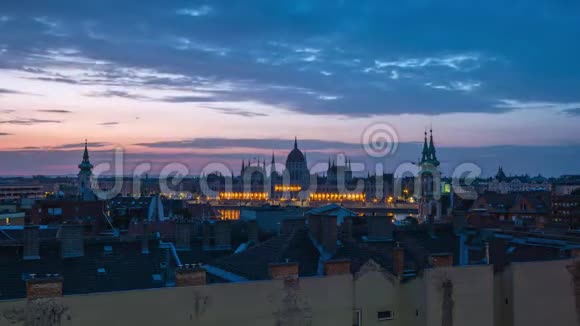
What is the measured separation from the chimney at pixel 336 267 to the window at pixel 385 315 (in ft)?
4.40

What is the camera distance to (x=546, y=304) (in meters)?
15.6

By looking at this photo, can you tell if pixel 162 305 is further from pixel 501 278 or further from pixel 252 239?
pixel 252 239

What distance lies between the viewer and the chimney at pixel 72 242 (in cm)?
2206

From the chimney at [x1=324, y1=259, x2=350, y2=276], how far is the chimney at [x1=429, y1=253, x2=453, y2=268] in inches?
82.6

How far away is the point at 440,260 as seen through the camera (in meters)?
15.0

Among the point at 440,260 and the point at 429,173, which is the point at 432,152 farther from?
the point at 440,260

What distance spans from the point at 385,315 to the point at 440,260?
1.83m

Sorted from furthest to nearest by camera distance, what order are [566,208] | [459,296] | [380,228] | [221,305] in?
[566,208]
[380,228]
[459,296]
[221,305]

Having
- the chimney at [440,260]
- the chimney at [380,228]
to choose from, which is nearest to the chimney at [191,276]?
the chimney at [440,260]

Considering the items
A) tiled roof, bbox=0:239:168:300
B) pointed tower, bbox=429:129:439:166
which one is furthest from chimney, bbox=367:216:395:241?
pointed tower, bbox=429:129:439:166

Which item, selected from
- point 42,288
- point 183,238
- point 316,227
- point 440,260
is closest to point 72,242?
point 183,238

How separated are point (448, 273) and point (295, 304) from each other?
3749 mm

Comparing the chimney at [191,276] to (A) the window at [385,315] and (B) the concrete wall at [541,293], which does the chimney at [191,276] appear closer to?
(A) the window at [385,315]

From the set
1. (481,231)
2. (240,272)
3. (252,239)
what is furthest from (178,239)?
(481,231)
